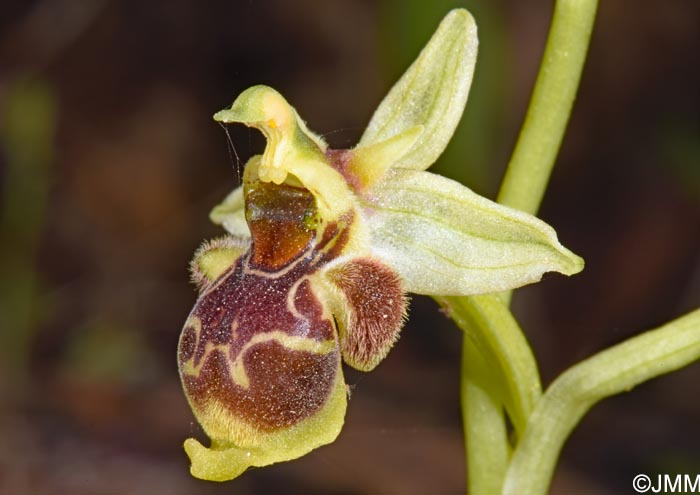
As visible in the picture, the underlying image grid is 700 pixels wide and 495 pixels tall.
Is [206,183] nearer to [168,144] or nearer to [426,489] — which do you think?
[168,144]

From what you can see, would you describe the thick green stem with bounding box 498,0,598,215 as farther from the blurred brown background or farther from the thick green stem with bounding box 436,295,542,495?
the blurred brown background

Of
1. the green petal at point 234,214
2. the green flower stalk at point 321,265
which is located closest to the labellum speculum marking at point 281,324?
the green flower stalk at point 321,265

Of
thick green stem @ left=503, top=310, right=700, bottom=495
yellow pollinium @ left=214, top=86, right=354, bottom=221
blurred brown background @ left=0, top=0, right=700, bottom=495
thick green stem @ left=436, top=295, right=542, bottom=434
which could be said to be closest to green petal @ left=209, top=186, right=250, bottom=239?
yellow pollinium @ left=214, top=86, right=354, bottom=221

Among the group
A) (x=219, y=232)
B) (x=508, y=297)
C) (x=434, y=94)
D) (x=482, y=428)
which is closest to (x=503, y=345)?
(x=508, y=297)

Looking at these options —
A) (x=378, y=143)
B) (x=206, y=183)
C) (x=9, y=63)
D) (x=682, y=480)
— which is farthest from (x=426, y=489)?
(x=9, y=63)

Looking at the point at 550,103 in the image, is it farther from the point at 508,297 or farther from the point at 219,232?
the point at 219,232

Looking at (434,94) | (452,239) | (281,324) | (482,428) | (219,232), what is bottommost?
(219,232)

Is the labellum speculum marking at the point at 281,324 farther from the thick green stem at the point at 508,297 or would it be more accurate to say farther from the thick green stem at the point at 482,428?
the thick green stem at the point at 482,428
